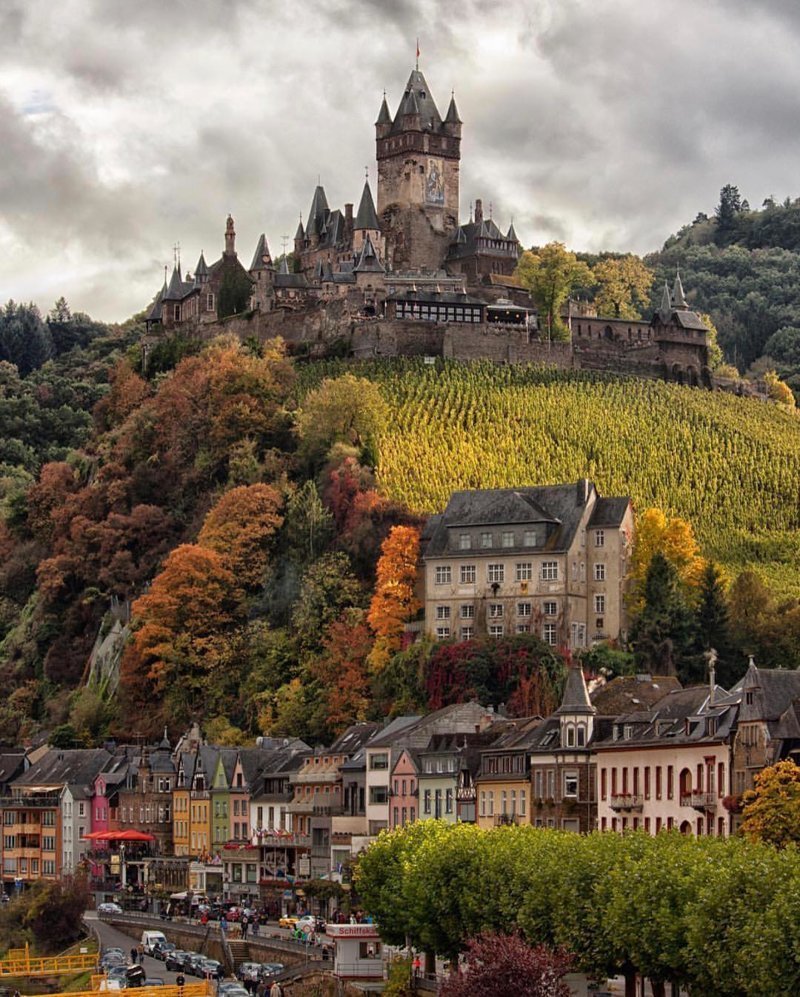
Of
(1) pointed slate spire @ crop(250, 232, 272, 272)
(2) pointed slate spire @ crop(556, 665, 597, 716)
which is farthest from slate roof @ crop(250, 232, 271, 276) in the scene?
(2) pointed slate spire @ crop(556, 665, 597, 716)

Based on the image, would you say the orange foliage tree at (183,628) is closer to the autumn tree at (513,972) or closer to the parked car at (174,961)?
the parked car at (174,961)

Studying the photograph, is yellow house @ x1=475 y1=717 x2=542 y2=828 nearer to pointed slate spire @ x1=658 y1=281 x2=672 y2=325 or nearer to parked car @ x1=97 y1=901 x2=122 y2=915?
parked car @ x1=97 y1=901 x2=122 y2=915

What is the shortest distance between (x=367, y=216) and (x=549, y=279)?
13342mm

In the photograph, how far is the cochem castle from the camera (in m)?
170

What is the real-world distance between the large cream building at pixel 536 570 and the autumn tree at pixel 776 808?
41678 millimetres

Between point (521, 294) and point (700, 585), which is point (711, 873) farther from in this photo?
point (521, 294)

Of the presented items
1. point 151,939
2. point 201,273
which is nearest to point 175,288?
point 201,273

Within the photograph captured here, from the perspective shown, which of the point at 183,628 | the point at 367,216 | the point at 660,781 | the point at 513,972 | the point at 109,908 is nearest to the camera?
the point at 513,972

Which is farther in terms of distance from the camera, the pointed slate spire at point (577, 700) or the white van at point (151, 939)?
the white van at point (151, 939)

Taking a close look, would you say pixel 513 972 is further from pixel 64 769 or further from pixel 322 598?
pixel 64 769

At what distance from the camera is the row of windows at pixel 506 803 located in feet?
359

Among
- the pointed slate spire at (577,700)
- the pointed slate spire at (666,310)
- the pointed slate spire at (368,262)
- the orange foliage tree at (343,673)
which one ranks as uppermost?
the pointed slate spire at (368,262)

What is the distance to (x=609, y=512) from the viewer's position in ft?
436

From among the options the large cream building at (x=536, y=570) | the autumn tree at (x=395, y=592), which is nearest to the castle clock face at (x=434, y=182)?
the autumn tree at (x=395, y=592)
